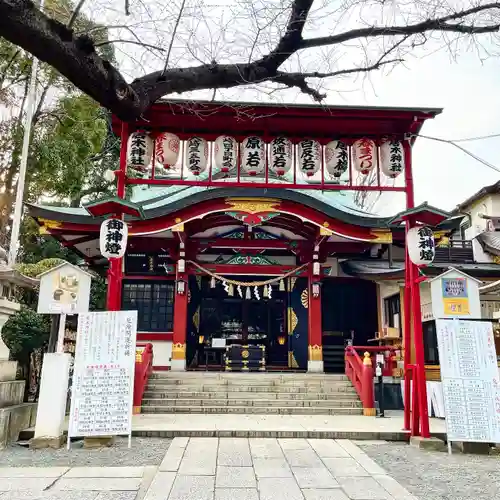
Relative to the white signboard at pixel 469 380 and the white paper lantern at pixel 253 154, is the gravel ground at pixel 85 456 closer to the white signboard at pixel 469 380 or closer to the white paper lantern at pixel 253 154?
the white signboard at pixel 469 380

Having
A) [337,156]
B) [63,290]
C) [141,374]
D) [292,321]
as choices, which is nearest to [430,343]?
[292,321]

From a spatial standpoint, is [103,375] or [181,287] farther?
[181,287]

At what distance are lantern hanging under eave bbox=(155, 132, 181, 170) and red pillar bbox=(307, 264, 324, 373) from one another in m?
6.33

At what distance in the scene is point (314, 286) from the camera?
1361cm

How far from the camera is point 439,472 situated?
5531mm

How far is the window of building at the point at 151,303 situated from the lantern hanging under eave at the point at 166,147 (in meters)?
5.98

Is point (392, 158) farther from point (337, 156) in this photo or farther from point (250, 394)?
point (250, 394)

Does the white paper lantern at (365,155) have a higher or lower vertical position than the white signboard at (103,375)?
higher

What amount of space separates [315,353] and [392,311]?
9.78ft

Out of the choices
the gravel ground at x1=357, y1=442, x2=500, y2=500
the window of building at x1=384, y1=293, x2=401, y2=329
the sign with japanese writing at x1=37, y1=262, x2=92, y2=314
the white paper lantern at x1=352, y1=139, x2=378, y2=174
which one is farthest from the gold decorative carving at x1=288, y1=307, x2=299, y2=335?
the sign with japanese writing at x1=37, y1=262, x2=92, y2=314

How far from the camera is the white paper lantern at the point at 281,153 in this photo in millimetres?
9258

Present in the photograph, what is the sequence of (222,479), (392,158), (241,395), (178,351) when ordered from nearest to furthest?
(222,479) < (392,158) < (241,395) < (178,351)

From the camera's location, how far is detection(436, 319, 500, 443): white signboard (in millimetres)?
6566

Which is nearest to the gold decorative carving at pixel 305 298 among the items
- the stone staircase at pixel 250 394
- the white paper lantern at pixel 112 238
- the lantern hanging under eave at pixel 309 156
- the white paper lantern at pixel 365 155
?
the stone staircase at pixel 250 394
